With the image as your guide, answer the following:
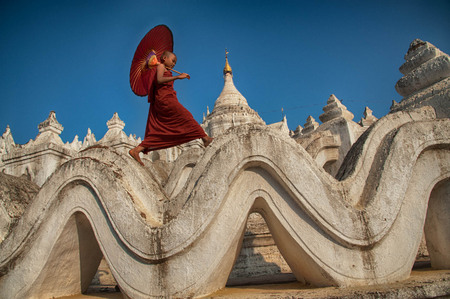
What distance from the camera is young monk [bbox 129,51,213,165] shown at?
4.43m

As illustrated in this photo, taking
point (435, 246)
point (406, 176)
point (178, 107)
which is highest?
point (178, 107)

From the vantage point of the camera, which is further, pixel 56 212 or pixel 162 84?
pixel 162 84

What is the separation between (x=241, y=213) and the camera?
330 centimetres

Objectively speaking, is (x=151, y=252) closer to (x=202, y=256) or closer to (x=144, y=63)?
(x=202, y=256)

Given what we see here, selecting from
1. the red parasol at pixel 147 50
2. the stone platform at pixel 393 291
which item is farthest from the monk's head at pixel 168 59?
the stone platform at pixel 393 291

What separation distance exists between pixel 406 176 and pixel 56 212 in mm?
3899

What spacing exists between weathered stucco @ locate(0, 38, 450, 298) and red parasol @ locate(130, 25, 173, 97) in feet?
5.46

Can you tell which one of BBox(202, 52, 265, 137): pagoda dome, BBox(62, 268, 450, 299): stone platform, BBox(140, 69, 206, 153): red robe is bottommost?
BBox(62, 268, 450, 299): stone platform

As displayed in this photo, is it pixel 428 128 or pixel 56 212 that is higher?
pixel 428 128

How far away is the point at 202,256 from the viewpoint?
3.09 m

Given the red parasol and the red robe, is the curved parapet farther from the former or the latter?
the red parasol

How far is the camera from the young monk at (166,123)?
14.5 ft

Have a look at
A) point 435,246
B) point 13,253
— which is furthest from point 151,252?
point 435,246

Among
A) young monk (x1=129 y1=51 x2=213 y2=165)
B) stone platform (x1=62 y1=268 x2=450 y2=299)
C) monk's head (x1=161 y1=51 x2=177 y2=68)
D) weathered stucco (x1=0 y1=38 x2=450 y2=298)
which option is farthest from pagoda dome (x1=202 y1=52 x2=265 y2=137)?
stone platform (x1=62 y1=268 x2=450 y2=299)
